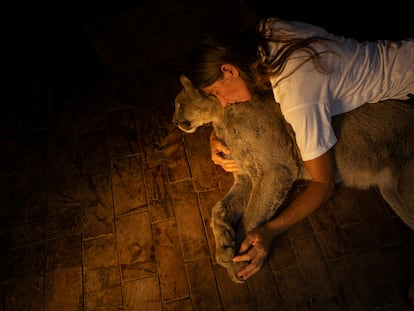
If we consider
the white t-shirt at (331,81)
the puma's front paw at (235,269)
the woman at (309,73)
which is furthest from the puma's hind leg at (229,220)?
the white t-shirt at (331,81)

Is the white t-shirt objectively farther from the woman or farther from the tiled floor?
the tiled floor

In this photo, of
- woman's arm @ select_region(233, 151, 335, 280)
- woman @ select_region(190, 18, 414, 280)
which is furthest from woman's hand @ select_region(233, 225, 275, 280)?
woman @ select_region(190, 18, 414, 280)

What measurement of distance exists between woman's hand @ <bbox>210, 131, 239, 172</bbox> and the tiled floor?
138mm

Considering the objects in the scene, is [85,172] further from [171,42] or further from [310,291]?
[310,291]

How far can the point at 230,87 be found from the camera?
1.67m

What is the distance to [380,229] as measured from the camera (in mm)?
2229

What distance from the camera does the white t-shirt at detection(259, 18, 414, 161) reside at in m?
1.56

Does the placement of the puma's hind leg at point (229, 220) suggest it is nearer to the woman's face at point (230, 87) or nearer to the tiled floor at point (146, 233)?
the tiled floor at point (146, 233)

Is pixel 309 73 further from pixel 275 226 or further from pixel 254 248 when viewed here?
pixel 254 248

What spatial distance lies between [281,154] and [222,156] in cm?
55

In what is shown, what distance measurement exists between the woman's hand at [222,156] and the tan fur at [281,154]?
7.0 inches

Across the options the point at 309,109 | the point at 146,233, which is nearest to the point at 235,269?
the point at 146,233

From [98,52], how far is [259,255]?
256 cm

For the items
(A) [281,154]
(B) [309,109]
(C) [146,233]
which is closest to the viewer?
(B) [309,109]
